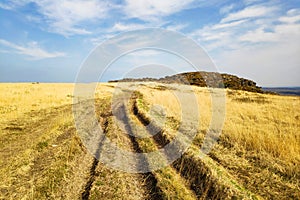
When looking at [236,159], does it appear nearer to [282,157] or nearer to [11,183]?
[282,157]

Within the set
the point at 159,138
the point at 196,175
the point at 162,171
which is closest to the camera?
the point at 196,175

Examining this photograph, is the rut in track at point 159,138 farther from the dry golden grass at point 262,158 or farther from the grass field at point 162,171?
the dry golden grass at point 262,158

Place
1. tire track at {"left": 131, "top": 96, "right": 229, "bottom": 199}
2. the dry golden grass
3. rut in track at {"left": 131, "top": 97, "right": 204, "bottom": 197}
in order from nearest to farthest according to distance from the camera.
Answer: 1. tire track at {"left": 131, "top": 96, "right": 229, "bottom": 199}
2. the dry golden grass
3. rut in track at {"left": 131, "top": 97, "right": 204, "bottom": 197}

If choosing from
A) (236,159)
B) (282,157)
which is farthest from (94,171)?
(282,157)

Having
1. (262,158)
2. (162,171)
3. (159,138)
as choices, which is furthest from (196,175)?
(159,138)

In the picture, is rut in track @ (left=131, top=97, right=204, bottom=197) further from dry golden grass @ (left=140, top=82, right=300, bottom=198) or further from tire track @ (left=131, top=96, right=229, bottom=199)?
dry golden grass @ (left=140, top=82, right=300, bottom=198)

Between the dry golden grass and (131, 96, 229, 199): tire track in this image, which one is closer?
(131, 96, 229, 199): tire track

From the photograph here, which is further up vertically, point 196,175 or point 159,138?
point 159,138

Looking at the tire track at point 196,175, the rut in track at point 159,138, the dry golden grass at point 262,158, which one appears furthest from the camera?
the rut in track at point 159,138

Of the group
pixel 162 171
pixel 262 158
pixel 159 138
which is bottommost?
pixel 162 171

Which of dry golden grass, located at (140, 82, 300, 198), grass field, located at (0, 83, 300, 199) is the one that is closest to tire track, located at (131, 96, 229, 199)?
grass field, located at (0, 83, 300, 199)

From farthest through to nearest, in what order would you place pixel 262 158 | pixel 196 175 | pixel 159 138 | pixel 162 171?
pixel 159 138
pixel 262 158
pixel 162 171
pixel 196 175

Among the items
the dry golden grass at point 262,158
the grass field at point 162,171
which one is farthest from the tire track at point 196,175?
the dry golden grass at point 262,158

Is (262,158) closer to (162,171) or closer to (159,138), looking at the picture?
(162,171)
